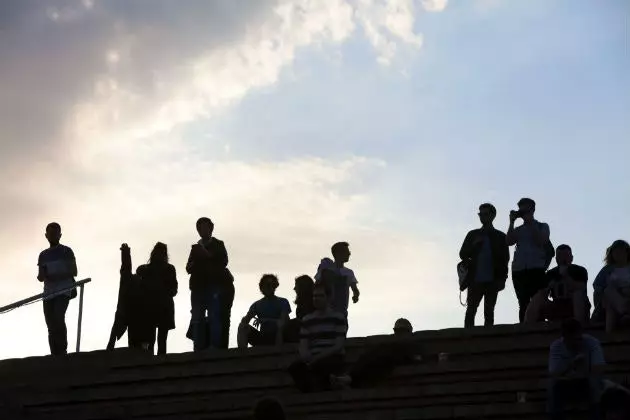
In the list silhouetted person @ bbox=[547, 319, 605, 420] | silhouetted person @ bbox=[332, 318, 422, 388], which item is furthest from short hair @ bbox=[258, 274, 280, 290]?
silhouetted person @ bbox=[547, 319, 605, 420]

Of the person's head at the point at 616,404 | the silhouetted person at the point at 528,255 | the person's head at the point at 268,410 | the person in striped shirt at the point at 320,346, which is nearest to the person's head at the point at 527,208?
the silhouetted person at the point at 528,255

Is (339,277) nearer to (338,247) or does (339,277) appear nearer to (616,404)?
(338,247)

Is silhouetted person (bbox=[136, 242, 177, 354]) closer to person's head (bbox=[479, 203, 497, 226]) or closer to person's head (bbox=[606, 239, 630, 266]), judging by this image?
person's head (bbox=[479, 203, 497, 226])

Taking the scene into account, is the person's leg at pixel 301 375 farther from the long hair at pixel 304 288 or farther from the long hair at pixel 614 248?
the long hair at pixel 614 248

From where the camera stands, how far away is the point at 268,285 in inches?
667

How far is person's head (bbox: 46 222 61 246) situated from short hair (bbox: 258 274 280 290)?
2.79 m

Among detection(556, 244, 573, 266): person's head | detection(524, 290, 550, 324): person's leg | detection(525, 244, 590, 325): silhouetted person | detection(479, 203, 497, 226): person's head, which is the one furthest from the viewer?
detection(479, 203, 497, 226): person's head

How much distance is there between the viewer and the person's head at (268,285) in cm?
1694

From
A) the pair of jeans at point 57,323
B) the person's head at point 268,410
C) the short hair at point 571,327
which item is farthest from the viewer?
the pair of jeans at point 57,323

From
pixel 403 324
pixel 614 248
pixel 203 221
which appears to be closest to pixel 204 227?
pixel 203 221

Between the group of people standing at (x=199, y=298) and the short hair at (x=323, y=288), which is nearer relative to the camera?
the short hair at (x=323, y=288)

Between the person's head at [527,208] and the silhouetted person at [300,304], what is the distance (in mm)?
2392

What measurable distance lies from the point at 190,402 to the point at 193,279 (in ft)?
6.95

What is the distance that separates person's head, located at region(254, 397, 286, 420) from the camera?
802cm
